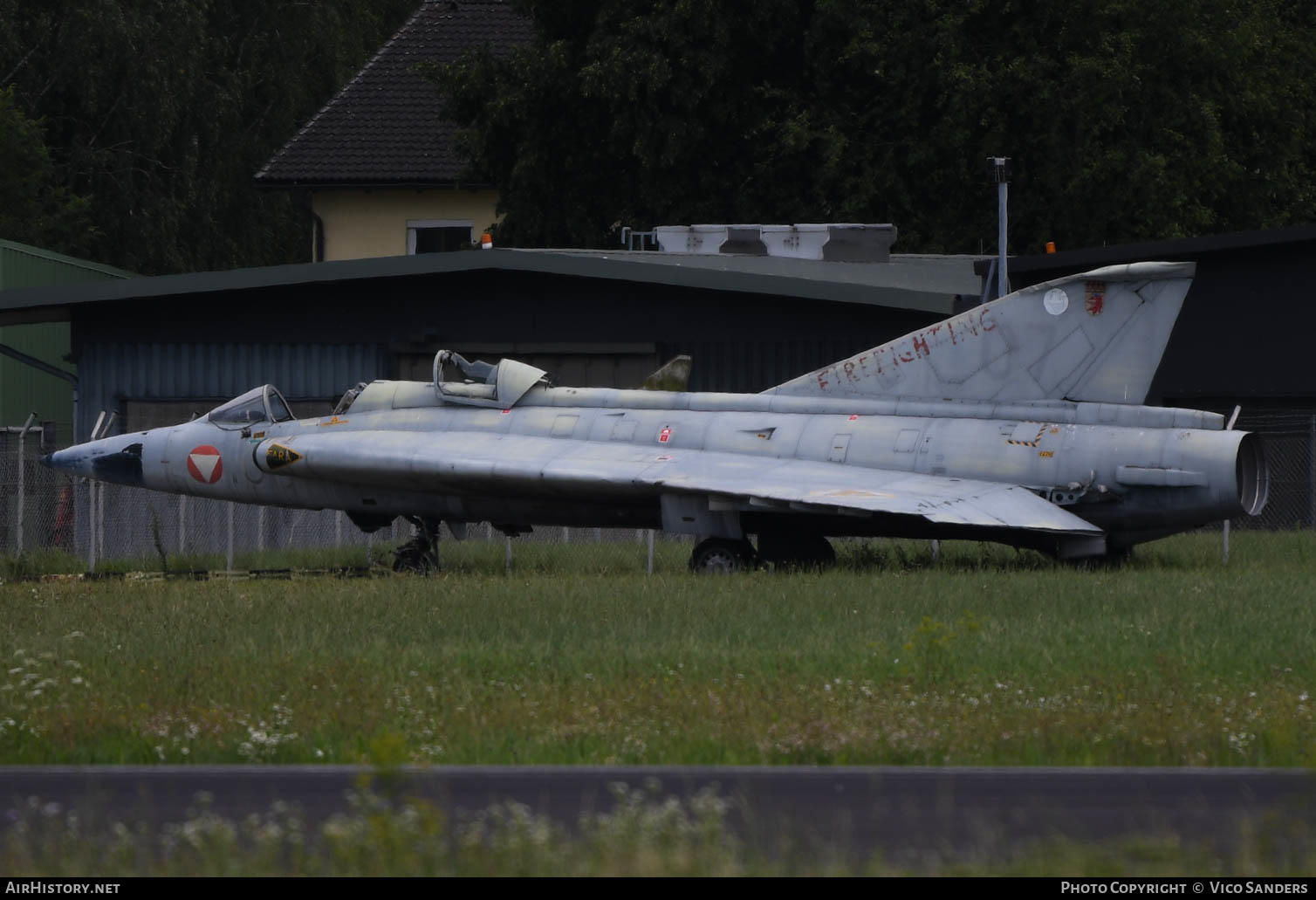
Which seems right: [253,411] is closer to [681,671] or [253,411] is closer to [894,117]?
[681,671]

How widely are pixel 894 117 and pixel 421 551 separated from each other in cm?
2121

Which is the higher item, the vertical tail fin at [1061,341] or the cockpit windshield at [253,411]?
the vertical tail fin at [1061,341]

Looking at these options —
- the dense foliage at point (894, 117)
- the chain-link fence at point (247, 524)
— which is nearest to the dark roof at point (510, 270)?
the chain-link fence at point (247, 524)

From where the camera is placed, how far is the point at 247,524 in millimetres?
28344

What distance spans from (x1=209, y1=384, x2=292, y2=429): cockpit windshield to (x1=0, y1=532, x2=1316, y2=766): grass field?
4.26 metres

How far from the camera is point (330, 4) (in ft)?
199

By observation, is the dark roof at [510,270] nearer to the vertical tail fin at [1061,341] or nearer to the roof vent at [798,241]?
the roof vent at [798,241]

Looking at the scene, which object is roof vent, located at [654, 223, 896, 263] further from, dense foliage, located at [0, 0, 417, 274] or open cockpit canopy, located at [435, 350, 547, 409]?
dense foliage, located at [0, 0, 417, 274]

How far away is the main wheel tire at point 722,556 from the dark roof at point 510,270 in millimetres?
6606

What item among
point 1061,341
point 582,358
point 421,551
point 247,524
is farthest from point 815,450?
point 247,524

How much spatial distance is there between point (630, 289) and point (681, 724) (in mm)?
17529

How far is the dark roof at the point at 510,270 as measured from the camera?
83.6ft

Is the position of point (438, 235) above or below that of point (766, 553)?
above

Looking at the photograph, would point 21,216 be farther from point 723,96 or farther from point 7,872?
point 7,872
